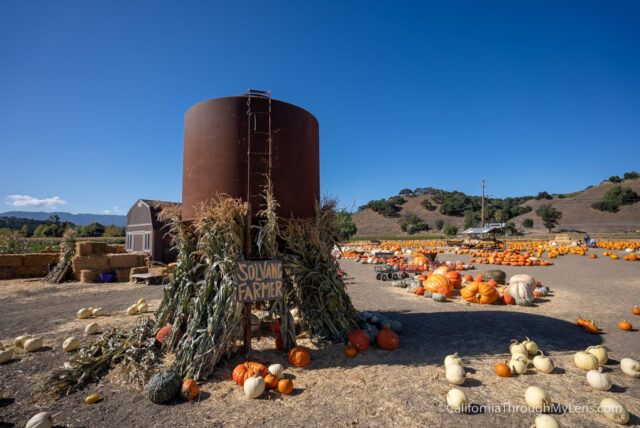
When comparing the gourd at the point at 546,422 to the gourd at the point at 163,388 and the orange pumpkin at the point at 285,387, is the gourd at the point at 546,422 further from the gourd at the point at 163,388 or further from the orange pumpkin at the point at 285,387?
the gourd at the point at 163,388

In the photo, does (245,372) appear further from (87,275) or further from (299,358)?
(87,275)

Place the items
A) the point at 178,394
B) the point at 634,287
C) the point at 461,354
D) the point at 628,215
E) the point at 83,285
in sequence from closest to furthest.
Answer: the point at 178,394
the point at 461,354
the point at 634,287
the point at 83,285
the point at 628,215

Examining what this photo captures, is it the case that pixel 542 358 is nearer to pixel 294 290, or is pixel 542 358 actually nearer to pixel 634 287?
pixel 294 290

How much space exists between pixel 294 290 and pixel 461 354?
10.2ft

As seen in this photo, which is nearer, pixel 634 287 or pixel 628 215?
pixel 634 287

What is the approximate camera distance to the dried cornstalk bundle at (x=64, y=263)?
14.3 meters

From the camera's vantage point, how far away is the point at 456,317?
283 inches

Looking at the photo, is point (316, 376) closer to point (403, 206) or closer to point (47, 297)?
point (47, 297)

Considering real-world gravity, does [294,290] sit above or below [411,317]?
above

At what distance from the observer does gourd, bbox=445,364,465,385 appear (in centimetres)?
391

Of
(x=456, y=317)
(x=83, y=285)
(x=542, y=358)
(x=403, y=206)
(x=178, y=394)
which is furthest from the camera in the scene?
(x=403, y=206)

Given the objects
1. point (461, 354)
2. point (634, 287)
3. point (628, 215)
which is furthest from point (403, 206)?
point (461, 354)

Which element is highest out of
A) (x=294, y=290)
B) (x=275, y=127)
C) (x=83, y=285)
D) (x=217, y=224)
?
(x=275, y=127)

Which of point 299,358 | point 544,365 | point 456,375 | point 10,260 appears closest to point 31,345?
point 299,358
